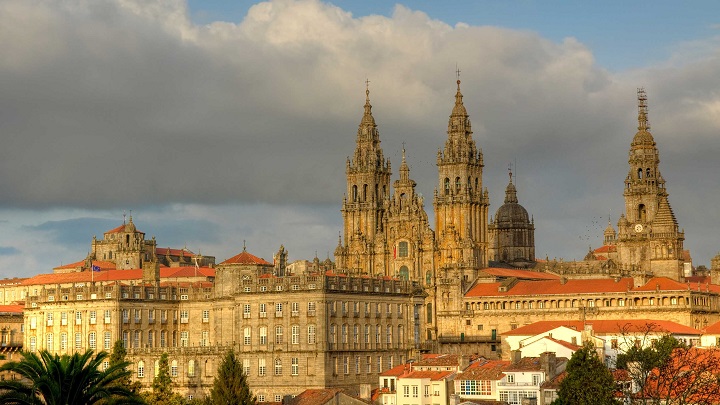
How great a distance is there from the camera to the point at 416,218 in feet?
618

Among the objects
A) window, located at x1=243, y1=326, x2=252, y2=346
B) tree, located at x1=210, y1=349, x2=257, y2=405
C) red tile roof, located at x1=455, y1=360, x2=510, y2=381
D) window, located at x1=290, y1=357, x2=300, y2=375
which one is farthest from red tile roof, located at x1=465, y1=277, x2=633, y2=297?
tree, located at x1=210, y1=349, x2=257, y2=405

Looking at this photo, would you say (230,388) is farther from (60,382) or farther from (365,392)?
(60,382)

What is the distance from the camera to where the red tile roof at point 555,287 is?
164 metres

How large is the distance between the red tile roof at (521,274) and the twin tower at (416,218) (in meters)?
2.39

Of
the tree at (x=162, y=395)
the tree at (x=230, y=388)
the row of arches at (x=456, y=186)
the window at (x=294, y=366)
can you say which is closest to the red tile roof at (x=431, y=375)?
the window at (x=294, y=366)

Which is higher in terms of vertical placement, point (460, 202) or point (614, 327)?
point (460, 202)

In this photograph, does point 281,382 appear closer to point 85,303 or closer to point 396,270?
point 85,303

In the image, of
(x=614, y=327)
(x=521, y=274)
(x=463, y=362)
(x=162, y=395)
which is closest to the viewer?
(x=162, y=395)

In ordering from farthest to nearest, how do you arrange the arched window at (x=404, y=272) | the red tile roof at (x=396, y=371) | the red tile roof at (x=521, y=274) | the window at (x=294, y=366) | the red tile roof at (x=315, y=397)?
the arched window at (x=404, y=272), the red tile roof at (x=521, y=274), the window at (x=294, y=366), the red tile roof at (x=396, y=371), the red tile roof at (x=315, y=397)

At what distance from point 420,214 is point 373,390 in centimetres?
6513

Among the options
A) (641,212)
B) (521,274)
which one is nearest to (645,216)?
(641,212)

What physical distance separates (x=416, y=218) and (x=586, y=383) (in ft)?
322

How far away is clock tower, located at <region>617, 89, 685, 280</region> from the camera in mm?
182750

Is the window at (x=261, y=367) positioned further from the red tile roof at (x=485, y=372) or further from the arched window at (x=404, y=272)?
the arched window at (x=404, y=272)
